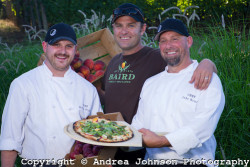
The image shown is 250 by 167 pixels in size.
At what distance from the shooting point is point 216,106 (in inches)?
107

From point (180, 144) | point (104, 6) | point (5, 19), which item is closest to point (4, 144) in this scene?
→ point (180, 144)

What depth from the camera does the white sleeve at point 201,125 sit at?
2652 mm

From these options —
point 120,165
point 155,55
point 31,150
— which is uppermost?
point 155,55

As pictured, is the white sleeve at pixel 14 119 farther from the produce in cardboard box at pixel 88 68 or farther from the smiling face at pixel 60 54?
the produce in cardboard box at pixel 88 68

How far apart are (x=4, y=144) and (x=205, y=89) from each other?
1.99 metres

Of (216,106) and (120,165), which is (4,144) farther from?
(216,106)

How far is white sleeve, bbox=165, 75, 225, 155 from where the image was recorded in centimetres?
265

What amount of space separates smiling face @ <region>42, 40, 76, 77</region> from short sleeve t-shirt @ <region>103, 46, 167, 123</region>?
765 mm

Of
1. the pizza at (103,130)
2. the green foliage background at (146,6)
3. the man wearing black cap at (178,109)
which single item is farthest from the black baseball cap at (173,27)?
the green foliage background at (146,6)

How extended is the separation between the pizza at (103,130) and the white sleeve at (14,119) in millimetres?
585

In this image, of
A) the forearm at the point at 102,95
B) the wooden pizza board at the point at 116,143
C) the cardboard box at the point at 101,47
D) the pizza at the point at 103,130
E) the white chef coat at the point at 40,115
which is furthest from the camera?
the cardboard box at the point at 101,47

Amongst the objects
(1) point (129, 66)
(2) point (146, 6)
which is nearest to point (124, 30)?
(1) point (129, 66)

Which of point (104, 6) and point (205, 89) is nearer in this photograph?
point (205, 89)

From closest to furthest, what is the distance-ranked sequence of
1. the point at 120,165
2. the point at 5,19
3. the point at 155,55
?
the point at 120,165, the point at 155,55, the point at 5,19
